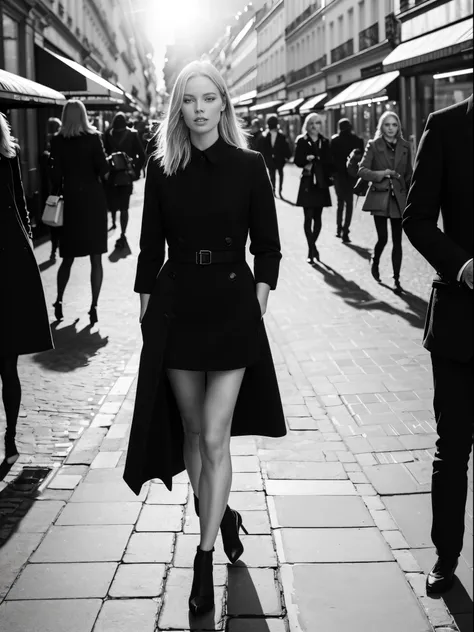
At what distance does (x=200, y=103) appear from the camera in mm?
3289

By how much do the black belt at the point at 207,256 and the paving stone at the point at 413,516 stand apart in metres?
1.38

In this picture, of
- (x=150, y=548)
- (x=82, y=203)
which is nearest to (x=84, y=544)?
(x=150, y=548)

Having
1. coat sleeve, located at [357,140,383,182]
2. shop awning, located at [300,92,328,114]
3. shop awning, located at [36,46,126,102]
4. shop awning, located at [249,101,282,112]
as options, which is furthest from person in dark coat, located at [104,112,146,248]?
shop awning, located at [249,101,282,112]

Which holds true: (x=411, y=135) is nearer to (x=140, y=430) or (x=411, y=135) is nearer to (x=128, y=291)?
(x=128, y=291)

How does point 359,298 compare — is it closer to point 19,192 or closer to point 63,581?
point 19,192

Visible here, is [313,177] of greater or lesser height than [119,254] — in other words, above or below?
above

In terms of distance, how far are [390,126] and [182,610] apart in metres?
7.61

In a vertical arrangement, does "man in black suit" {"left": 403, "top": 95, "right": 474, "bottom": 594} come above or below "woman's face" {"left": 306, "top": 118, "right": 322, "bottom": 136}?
below

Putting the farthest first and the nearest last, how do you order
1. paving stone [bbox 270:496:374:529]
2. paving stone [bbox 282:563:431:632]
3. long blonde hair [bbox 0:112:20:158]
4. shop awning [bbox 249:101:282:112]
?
1. shop awning [bbox 249:101:282:112]
2. long blonde hair [bbox 0:112:20:158]
3. paving stone [bbox 270:496:374:529]
4. paving stone [bbox 282:563:431:632]

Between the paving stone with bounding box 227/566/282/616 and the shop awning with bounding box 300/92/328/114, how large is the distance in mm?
35446

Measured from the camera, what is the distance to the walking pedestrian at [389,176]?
10.3m

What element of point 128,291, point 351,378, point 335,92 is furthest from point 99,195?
point 335,92

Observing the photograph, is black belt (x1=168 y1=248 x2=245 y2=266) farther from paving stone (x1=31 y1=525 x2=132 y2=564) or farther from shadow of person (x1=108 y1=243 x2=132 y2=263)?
shadow of person (x1=108 y1=243 x2=132 y2=263)

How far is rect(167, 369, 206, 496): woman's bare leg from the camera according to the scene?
3.48 meters
